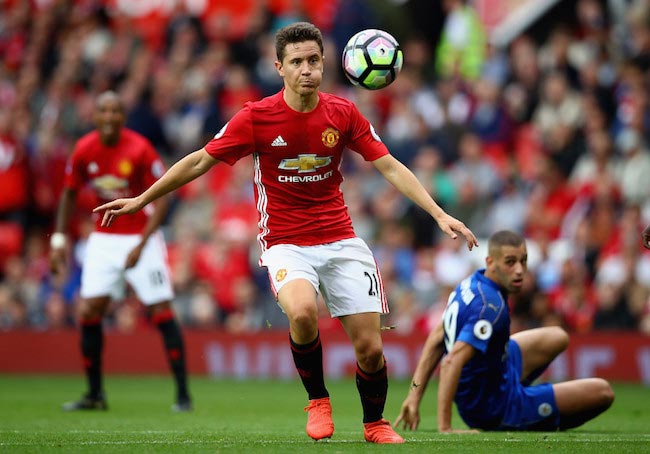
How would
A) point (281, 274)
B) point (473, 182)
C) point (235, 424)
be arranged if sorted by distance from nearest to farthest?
point (281, 274), point (235, 424), point (473, 182)

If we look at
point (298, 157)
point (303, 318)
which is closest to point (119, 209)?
point (298, 157)

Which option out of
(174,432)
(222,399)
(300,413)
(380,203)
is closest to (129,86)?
(380,203)

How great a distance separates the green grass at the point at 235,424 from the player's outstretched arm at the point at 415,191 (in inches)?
52.6

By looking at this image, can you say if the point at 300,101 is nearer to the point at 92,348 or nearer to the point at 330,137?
the point at 330,137

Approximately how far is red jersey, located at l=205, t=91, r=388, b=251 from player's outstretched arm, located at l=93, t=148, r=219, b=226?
0.56 feet

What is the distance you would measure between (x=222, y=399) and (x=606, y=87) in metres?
7.86

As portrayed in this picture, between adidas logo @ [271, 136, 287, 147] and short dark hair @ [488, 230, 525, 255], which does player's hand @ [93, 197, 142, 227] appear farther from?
short dark hair @ [488, 230, 525, 255]

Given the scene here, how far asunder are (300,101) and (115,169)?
380 cm

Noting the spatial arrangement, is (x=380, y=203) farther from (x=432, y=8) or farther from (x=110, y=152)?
(x=110, y=152)

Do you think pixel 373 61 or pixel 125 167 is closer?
pixel 373 61

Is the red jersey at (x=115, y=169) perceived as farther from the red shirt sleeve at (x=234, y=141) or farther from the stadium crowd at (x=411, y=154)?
the stadium crowd at (x=411, y=154)

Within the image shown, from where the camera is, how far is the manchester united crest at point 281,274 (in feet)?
23.9

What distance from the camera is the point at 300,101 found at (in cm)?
754

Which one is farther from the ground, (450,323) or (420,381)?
(450,323)
